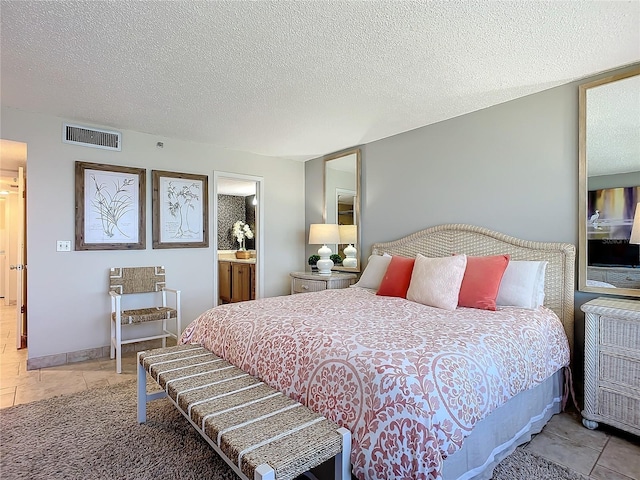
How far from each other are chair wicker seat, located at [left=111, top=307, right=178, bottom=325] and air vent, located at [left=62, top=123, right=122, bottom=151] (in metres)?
1.70

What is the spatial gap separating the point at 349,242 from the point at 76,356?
3.13 metres

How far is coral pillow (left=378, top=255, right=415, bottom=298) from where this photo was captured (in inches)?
115

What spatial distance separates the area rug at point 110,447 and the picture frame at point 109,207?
5.28 ft

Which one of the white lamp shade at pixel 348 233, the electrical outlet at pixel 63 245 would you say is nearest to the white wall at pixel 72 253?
the electrical outlet at pixel 63 245

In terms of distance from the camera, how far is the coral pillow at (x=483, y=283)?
7.89 ft

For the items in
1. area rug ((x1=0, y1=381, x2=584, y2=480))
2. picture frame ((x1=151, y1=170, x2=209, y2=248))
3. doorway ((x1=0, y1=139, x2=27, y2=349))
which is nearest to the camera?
area rug ((x1=0, y1=381, x2=584, y2=480))

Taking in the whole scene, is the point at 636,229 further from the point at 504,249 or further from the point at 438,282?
the point at 438,282

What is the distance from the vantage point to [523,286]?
2.46 metres

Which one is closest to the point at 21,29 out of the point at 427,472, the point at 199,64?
the point at 199,64

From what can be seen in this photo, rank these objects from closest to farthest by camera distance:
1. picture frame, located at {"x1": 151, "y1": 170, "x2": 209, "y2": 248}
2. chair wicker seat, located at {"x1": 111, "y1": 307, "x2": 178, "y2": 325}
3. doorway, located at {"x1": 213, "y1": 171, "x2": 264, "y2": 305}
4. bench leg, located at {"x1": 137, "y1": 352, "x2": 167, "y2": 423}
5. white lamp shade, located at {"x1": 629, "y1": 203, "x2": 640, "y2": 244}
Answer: bench leg, located at {"x1": 137, "y1": 352, "x2": 167, "y2": 423} → white lamp shade, located at {"x1": 629, "y1": 203, "x2": 640, "y2": 244} → chair wicker seat, located at {"x1": 111, "y1": 307, "x2": 178, "y2": 325} → picture frame, located at {"x1": 151, "y1": 170, "x2": 209, "y2": 248} → doorway, located at {"x1": 213, "y1": 171, "x2": 264, "y2": 305}

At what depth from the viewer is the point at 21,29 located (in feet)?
6.37

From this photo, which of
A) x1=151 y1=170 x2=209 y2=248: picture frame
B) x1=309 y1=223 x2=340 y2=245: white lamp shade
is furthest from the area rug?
x1=309 y1=223 x2=340 y2=245: white lamp shade

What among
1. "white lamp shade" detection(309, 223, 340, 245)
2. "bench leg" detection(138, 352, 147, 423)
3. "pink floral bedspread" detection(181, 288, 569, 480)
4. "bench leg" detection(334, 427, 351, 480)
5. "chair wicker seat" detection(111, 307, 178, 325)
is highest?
"white lamp shade" detection(309, 223, 340, 245)

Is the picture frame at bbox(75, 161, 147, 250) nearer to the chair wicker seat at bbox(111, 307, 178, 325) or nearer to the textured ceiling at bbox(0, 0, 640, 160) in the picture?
the textured ceiling at bbox(0, 0, 640, 160)
